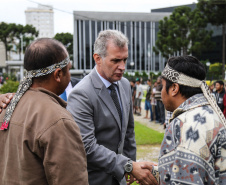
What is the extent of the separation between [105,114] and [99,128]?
13 centimetres

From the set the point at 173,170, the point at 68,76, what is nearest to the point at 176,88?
the point at 173,170

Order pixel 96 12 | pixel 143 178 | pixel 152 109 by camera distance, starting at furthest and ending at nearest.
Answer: pixel 96 12, pixel 152 109, pixel 143 178

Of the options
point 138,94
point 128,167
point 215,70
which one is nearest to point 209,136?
point 128,167

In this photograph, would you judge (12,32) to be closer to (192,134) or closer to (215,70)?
(215,70)

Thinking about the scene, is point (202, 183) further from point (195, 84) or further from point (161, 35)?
point (161, 35)

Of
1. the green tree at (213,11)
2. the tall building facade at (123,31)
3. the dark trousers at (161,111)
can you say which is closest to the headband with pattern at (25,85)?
the dark trousers at (161,111)

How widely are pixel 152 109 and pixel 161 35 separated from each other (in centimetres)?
2967

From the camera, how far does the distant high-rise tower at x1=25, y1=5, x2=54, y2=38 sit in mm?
169738

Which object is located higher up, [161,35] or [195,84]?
[161,35]

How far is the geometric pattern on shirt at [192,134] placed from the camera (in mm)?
1781

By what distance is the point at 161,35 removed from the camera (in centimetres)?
4122

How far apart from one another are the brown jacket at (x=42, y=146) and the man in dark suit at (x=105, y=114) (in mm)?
803

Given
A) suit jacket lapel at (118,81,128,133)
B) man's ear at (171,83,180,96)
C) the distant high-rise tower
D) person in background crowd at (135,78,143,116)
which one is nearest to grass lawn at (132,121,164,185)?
person in background crowd at (135,78,143,116)

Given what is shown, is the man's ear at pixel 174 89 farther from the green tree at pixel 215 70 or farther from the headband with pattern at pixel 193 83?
the green tree at pixel 215 70
